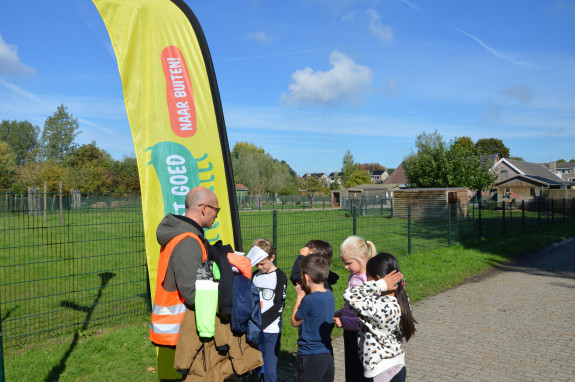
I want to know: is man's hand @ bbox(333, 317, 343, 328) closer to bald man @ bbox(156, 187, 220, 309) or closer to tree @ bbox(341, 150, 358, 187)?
bald man @ bbox(156, 187, 220, 309)

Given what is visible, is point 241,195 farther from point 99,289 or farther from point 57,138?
point 99,289

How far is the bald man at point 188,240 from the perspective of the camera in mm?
2625

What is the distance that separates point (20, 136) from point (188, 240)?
329 feet

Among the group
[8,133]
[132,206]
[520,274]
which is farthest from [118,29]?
[8,133]

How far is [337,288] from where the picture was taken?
8.42 m

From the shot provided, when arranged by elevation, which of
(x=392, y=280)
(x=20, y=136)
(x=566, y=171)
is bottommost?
(x=392, y=280)

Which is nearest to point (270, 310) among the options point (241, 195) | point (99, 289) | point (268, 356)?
point (268, 356)

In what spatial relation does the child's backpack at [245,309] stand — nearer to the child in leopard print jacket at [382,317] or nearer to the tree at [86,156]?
the child in leopard print jacket at [382,317]

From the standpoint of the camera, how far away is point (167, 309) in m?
2.75

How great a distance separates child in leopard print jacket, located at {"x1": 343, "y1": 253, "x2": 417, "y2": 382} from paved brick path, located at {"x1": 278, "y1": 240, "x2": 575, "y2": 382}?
→ 1.92m

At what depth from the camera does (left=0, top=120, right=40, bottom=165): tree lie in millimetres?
84562

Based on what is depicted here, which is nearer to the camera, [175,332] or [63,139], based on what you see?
[175,332]

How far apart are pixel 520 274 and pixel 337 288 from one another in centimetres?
562

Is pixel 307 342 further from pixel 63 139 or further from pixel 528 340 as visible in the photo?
pixel 63 139
